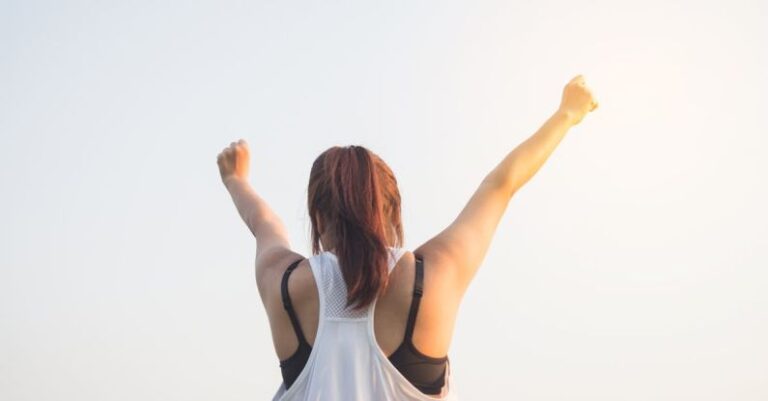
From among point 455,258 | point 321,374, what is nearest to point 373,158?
point 455,258

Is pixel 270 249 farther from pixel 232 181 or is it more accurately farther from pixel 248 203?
pixel 232 181

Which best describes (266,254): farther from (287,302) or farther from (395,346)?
(395,346)

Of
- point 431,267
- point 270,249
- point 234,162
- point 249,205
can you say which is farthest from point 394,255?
point 234,162

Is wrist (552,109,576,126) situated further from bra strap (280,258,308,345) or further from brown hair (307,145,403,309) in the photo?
bra strap (280,258,308,345)

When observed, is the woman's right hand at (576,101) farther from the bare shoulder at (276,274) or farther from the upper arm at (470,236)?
the bare shoulder at (276,274)

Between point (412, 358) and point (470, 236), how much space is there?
2.14 ft

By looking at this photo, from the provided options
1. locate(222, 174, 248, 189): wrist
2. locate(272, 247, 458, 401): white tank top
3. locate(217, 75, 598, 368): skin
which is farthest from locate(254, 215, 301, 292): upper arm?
locate(222, 174, 248, 189): wrist

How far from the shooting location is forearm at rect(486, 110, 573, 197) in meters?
5.04

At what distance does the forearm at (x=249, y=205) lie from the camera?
17.7ft

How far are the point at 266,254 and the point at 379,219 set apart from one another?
Answer: 0.65 m

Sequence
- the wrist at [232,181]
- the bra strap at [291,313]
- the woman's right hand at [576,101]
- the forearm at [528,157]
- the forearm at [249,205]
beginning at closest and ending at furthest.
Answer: the bra strap at [291,313] < the forearm at [528,157] < the forearm at [249,205] < the woman's right hand at [576,101] < the wrist at [232,181]

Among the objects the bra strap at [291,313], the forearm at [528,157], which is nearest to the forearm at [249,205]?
Result: the bra strap at [291,313]

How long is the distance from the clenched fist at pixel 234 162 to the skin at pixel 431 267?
60 centimetres

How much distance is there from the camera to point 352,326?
15.1 feet
